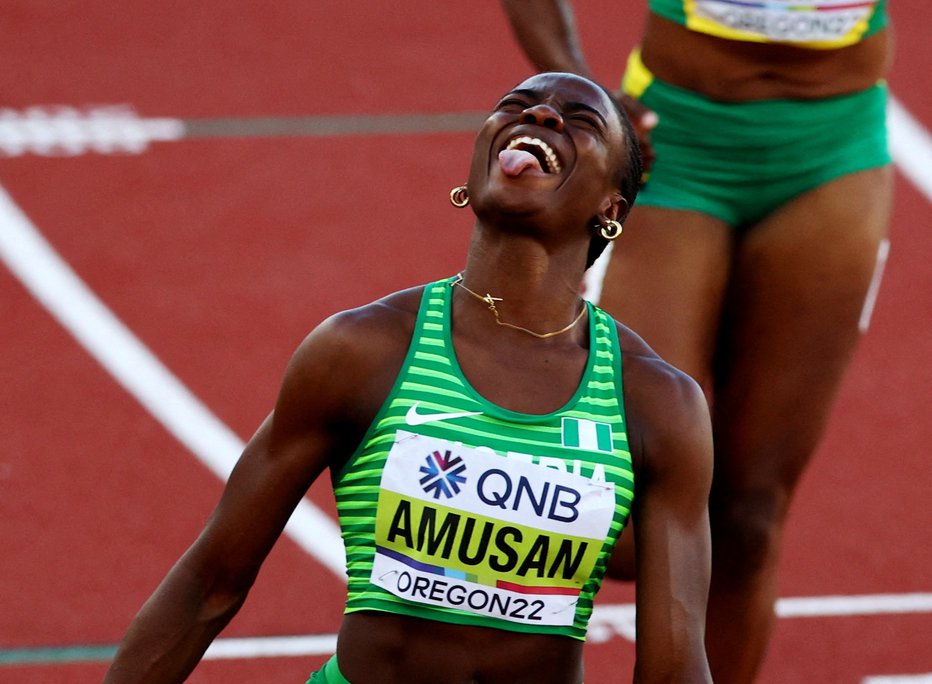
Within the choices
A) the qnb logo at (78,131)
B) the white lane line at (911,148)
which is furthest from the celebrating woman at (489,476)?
the white lane line at (911,148)

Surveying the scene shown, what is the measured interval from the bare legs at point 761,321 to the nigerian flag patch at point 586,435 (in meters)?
1.03

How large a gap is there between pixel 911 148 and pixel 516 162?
4.93m

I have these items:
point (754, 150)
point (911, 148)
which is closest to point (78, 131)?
point (911, 148)

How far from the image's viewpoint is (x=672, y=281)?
3.68 meters

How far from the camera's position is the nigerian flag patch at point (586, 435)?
2.63m

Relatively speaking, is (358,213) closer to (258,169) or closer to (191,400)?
(258,169)

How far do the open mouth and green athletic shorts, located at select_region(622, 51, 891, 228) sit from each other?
1.16 m

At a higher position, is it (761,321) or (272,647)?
(761,321)

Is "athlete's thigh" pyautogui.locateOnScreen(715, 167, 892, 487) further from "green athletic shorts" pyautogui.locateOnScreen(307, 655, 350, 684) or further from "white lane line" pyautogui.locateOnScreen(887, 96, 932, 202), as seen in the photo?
"white lane line" pyautogui.locateOnScreen(887, 96, 932, 202)

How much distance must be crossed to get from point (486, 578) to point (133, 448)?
2.91 metres

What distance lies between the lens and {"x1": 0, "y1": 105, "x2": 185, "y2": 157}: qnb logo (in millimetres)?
6875

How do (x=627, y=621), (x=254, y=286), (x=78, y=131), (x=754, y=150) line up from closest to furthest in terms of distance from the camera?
(x=754, y=150) < (x=627, y=621) < (x=254, y=286) < (x=78, y=131)

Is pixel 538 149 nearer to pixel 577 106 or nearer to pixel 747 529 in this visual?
pixel 577 106

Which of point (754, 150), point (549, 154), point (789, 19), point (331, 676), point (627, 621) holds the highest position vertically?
point (549, 154)
